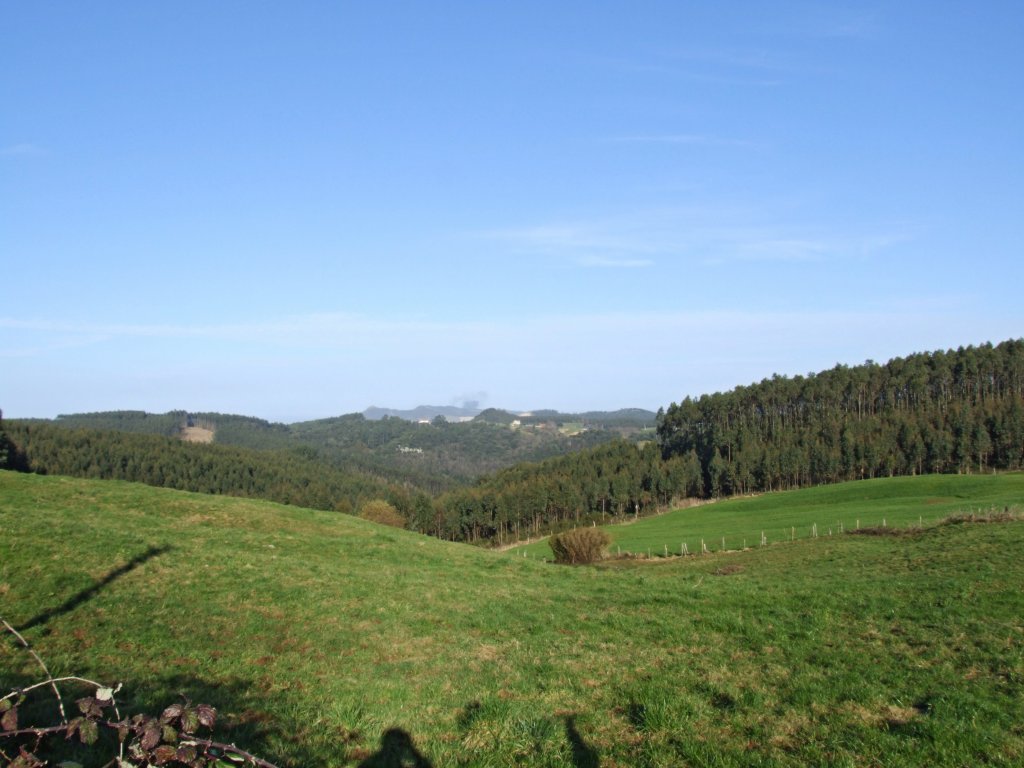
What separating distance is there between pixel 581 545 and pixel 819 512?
36.6 meters

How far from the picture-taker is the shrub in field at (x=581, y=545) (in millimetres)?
37406

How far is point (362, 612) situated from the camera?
48.0 ft

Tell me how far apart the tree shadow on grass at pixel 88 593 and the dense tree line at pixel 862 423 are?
10495cm

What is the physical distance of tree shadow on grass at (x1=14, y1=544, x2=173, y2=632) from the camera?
1171 centimetres

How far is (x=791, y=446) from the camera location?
11038 cm

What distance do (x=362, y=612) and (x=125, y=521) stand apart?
520 inches

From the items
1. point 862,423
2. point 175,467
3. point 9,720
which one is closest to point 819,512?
point 862,423

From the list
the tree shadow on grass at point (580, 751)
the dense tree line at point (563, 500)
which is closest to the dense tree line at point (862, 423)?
the dense tree line at point (563, 500)

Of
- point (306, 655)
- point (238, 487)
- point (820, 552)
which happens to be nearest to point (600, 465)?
point (238, 487)

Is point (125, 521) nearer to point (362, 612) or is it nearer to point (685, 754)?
point (362, 612)

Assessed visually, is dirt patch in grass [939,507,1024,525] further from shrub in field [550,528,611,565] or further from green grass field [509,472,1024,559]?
shrub in field [550,528,611,565]

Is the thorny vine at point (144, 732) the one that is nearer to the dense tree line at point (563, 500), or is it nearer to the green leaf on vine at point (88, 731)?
the green leaf on vine at point (88, 731)

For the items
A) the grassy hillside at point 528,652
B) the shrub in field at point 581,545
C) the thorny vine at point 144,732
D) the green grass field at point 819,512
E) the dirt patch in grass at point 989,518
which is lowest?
the green grass field at point 819,512

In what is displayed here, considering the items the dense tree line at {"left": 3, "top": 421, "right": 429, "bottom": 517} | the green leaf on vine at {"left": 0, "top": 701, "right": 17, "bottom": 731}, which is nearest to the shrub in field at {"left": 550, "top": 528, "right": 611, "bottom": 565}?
the green leaf on vine at {"left": 0, "top": 701, "right": 17, "bottom": 731}
